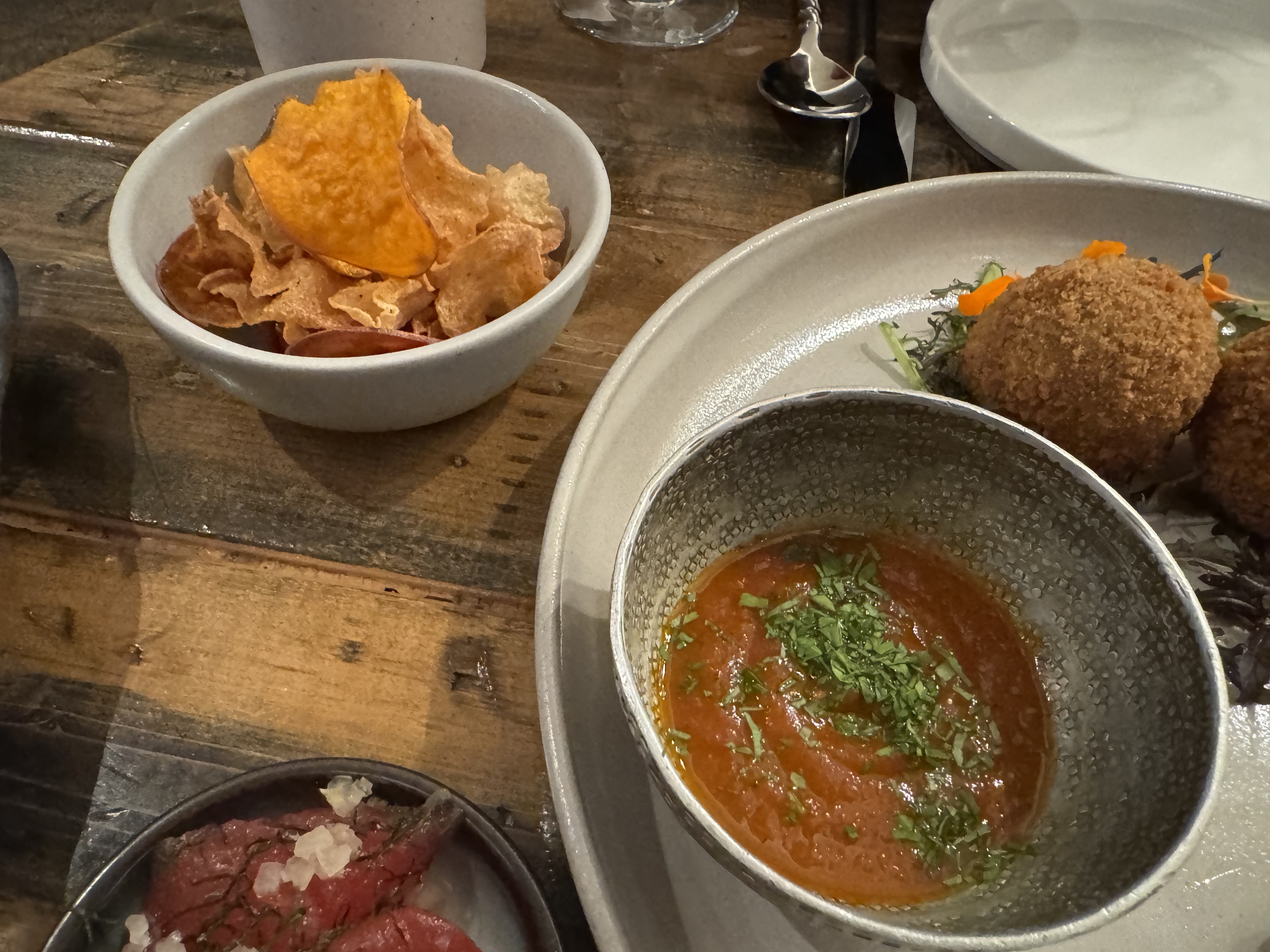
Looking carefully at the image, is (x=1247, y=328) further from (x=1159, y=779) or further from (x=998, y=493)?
(x=1159, y=779)

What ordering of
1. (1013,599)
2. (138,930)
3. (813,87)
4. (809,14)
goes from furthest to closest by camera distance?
(809,14), (813,87), (1013,599), (138,930)

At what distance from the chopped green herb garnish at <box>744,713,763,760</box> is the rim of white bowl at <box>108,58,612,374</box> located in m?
0.53

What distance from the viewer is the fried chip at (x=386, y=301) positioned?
1104 millimetres

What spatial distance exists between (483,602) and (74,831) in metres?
0.49

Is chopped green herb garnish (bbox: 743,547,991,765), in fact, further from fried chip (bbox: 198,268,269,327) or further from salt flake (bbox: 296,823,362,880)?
fried chip (bbox: 198,268,269,327)

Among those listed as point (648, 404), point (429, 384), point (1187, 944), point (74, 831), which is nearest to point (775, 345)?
point (648, 404)

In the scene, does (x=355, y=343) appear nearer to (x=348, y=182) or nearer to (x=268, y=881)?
(x=348, y=182)

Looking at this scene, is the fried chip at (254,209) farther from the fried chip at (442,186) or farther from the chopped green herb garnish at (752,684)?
the chopped green herb garnish at (752,684)

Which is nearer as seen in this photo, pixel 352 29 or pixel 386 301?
pixel 386 301

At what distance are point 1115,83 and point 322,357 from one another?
1826mm

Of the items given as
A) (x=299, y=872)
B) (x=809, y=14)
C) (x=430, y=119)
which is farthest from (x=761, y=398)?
(x=809, y=14)

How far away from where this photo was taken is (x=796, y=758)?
876 millimetres

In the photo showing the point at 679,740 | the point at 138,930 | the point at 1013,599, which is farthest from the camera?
the point at 1013,599

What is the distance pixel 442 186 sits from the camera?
122 cm
